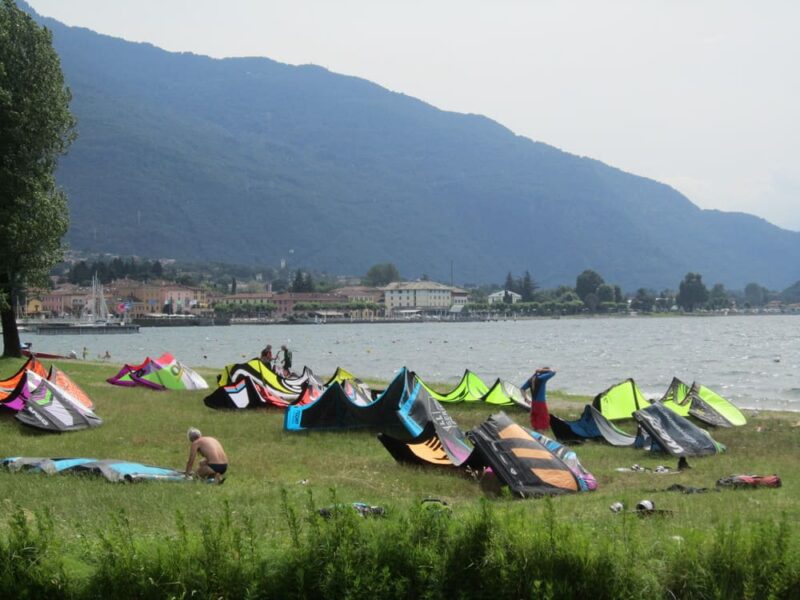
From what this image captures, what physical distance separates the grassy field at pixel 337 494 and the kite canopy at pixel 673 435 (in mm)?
359

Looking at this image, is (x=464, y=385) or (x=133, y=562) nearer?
(x=133, y=562)

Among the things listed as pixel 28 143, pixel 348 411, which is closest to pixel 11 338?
pixel 28 143

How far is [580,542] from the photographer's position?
23.6 ft

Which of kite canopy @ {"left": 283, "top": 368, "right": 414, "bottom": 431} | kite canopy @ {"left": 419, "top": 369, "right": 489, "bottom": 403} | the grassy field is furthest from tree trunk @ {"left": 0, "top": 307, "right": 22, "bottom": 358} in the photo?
kite canopy @ {"left": 283, "top": 368, "right": 414, "bottom": 431}

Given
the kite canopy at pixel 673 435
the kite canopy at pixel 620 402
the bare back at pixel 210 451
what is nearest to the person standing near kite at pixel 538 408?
the kite canopy at pixel 673 435

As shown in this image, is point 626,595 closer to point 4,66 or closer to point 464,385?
point 464,385

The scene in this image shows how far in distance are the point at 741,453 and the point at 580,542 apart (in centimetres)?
1214

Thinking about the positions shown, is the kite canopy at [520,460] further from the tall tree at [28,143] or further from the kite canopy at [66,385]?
the tall tree at [28,143]

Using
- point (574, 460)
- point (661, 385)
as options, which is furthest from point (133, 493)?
point (661, 385)

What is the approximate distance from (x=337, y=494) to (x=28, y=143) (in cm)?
2603

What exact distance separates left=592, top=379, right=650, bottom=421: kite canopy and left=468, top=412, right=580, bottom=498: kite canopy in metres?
9.99

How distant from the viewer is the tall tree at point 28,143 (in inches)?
1303

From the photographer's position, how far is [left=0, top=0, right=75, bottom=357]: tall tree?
3309cm

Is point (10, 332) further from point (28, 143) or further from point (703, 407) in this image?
point (703, 407)
